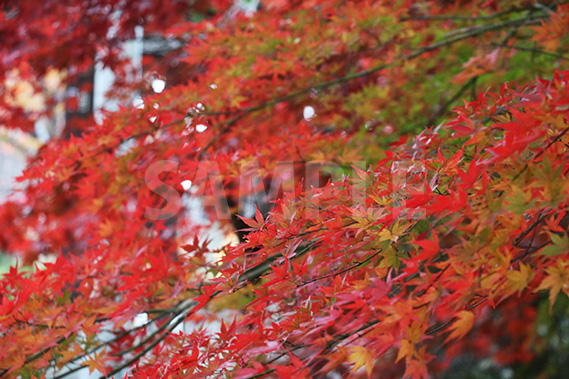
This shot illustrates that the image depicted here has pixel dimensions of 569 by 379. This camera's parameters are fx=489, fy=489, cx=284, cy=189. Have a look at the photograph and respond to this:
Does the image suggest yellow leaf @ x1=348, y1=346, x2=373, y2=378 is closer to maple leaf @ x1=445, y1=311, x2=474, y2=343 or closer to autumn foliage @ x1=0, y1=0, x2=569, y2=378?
autumn foliage @ x1=0, y1=0, x2=569, y2=378

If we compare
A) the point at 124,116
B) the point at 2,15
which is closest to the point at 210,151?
the point at 124,116

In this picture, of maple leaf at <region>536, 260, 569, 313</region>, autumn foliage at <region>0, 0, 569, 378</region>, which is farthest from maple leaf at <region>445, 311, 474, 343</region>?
maple leaf at <region>536, 260, 569, 313</region>

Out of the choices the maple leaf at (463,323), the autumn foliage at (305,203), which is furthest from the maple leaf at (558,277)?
the maple leaf at (463,323)

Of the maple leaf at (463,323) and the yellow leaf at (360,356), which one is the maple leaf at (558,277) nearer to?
the maple leaf at (463,323)

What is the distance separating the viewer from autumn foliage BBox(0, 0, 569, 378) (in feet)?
2.97

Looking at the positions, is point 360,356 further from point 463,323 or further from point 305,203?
point 305,203

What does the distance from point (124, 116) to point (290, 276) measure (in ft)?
3.74

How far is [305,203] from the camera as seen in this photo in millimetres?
1148

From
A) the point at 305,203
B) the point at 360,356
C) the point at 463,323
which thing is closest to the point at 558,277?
the point at 463,323

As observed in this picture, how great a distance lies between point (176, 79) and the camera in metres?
4.03

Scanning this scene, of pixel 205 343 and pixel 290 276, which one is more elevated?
pixel 290 276

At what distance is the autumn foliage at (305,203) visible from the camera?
2.97ft

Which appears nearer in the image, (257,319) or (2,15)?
(257,319)

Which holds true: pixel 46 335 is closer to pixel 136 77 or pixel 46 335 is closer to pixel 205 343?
pixel 205 343
